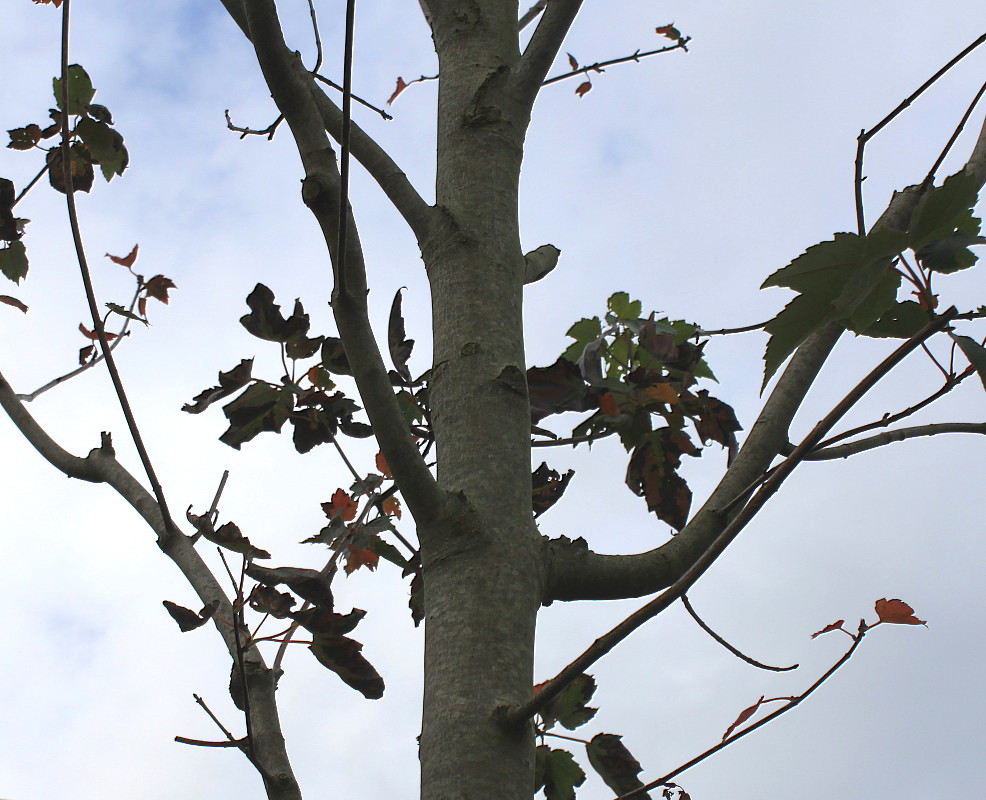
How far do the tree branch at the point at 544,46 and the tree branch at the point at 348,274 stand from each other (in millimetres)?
539

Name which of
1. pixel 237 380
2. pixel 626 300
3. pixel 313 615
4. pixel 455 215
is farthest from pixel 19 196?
pixel 626 300

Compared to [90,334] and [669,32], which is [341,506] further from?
[669,32]

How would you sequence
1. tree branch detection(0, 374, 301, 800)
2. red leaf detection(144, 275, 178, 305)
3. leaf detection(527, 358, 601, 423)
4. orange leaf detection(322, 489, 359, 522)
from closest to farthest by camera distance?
1. tree branch detection(0, 374, 301, 800)
2. leaf detection(527, 358, 601, 423)
3. orange leaf detection(322, 489, 359, 522)
4. red leaf detection(144, 275, 178, 305)

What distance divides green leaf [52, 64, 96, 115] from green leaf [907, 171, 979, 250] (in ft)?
5.22

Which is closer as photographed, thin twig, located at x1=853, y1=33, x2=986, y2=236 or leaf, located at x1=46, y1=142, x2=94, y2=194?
thin twig, located at x1=853, y1=33, x2=986, y2=236

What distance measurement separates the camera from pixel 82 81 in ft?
5.52

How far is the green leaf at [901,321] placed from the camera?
2.73ft

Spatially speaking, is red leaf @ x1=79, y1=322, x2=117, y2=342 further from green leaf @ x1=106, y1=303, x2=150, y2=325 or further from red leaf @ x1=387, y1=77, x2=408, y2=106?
red leaf @ x1=387, y1=77, x2=408, y2=106

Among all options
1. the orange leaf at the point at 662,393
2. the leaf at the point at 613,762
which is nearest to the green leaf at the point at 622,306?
the orange leaf at the point at 662,393

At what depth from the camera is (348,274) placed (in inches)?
37.6

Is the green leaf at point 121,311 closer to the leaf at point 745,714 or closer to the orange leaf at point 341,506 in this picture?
the orange leaf at point 341,506

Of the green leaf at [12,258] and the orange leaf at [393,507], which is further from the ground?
the green leaf at [12,258]

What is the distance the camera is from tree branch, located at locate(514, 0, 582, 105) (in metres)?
1.39

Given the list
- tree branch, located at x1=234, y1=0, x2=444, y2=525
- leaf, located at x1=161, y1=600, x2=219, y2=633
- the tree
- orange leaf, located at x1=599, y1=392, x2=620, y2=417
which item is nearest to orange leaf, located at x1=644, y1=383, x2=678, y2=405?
orange leaf, located at x1=599, y1=392, x2=620, y2=417
